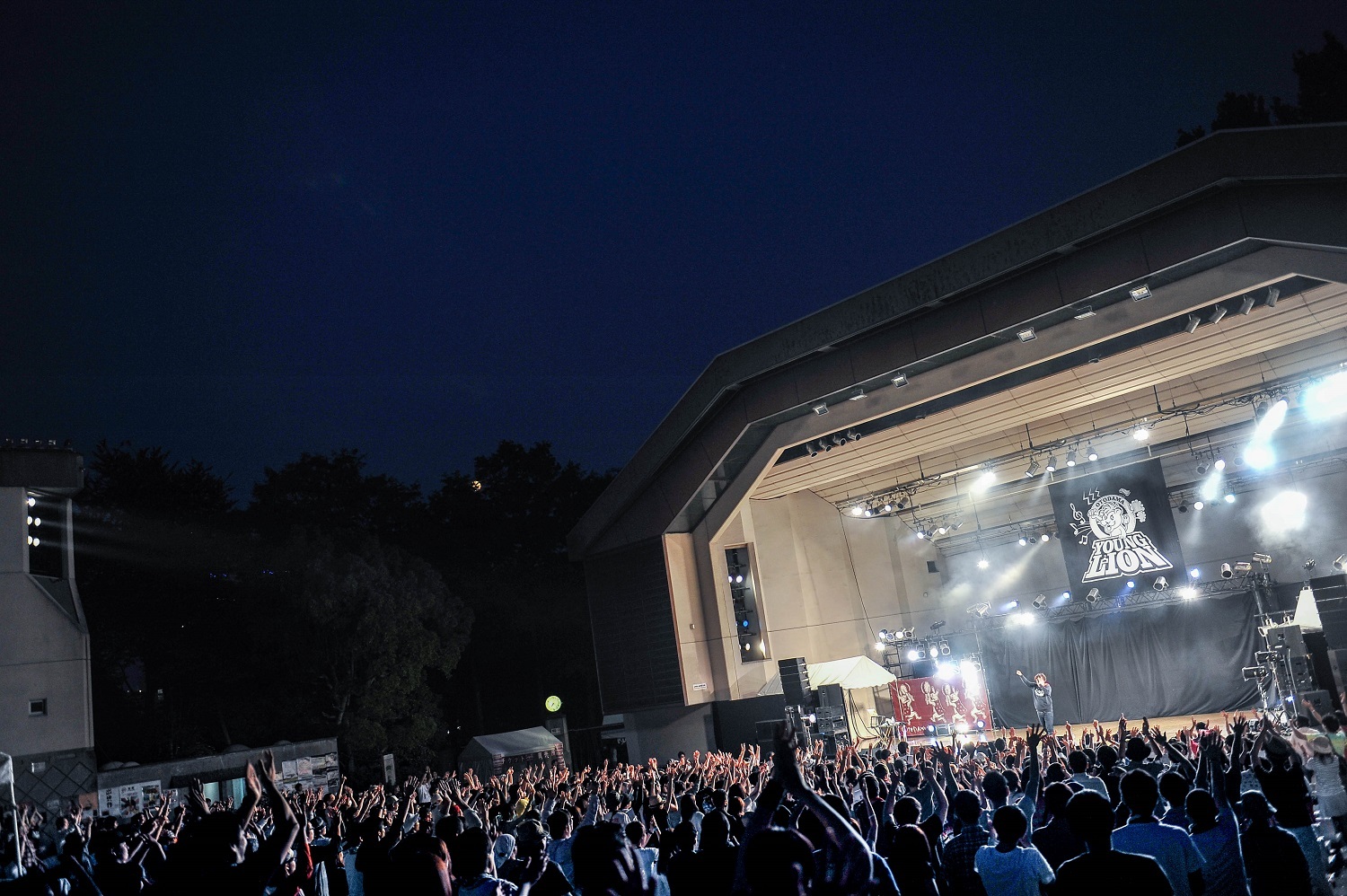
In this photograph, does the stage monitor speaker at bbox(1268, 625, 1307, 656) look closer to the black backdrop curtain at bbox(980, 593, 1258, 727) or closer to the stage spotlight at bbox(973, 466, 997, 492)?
the black backdrop curtain at bbox(980, 593, 1258, 727)

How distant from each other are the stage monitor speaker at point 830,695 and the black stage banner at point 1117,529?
22.8 ft

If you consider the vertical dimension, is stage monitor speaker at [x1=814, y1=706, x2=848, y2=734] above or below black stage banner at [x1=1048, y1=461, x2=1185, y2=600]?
below

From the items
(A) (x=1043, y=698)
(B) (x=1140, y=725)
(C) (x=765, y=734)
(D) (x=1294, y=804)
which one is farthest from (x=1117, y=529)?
(D) (x=1294, y=804)

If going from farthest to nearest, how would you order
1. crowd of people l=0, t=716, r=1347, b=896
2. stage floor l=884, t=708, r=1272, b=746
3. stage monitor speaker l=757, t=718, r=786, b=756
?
stage floor l=884, t=708, r=1272, b=746
stage monitor speaker l=757, t=718, r=786, b=756
crowd of people l=0, t=716, r=1347, b=896

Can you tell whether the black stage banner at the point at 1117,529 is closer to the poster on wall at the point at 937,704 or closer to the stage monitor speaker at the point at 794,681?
the poster on wall at the point at 937,704

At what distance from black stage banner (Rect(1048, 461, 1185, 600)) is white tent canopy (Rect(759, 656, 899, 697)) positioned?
17.4 ft

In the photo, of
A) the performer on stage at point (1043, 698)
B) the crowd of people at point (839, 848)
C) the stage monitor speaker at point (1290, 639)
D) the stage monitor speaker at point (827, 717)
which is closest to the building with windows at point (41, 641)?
the stage monitor speaker at point (827, 717)

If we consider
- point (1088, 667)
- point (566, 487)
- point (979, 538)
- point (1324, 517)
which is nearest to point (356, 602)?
point (566, 487)

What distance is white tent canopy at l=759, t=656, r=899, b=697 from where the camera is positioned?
22891mm

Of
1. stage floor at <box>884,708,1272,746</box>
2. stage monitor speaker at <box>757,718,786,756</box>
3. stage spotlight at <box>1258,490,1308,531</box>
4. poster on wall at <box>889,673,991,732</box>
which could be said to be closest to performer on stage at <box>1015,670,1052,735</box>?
stage floor at <box>884,708,1272,746</box>

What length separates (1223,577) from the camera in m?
22.7

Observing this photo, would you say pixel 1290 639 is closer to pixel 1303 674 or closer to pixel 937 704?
pixel 1303 674

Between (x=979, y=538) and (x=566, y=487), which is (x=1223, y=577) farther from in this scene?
(x=566, y=487)

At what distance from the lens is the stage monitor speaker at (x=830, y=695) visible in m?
20.8
